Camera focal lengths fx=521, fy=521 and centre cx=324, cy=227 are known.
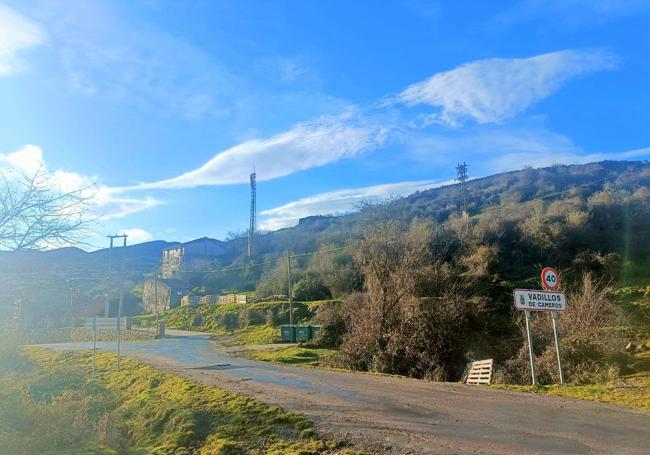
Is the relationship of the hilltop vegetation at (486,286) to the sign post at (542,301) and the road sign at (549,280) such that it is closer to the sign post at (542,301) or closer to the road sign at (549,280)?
the sign post at (542,301)

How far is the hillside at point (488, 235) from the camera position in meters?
11.2

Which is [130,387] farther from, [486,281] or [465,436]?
[486,281]

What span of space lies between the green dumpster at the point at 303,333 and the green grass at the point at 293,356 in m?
4.01

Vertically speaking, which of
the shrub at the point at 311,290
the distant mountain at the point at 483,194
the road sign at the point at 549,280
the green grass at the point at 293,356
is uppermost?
the distant mountain at the point at 483,194

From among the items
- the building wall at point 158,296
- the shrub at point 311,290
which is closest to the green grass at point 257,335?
the shrub at point 311,290

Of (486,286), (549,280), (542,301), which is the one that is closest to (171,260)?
(486,286)

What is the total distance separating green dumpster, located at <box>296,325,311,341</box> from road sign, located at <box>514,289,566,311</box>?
20.3 meters

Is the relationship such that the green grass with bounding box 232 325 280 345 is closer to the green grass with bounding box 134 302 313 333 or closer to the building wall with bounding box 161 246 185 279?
the green grass with bounding box 134 302 313 333

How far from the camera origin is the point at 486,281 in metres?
34.8

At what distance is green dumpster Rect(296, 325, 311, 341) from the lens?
31656 millimetres

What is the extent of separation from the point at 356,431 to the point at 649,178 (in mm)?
74973

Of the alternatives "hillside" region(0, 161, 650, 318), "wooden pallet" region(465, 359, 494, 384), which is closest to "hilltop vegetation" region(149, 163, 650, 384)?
"hillside" region(0, 161, 650, 318)

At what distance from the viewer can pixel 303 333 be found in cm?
3181

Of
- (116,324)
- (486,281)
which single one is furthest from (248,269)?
(116,324)
